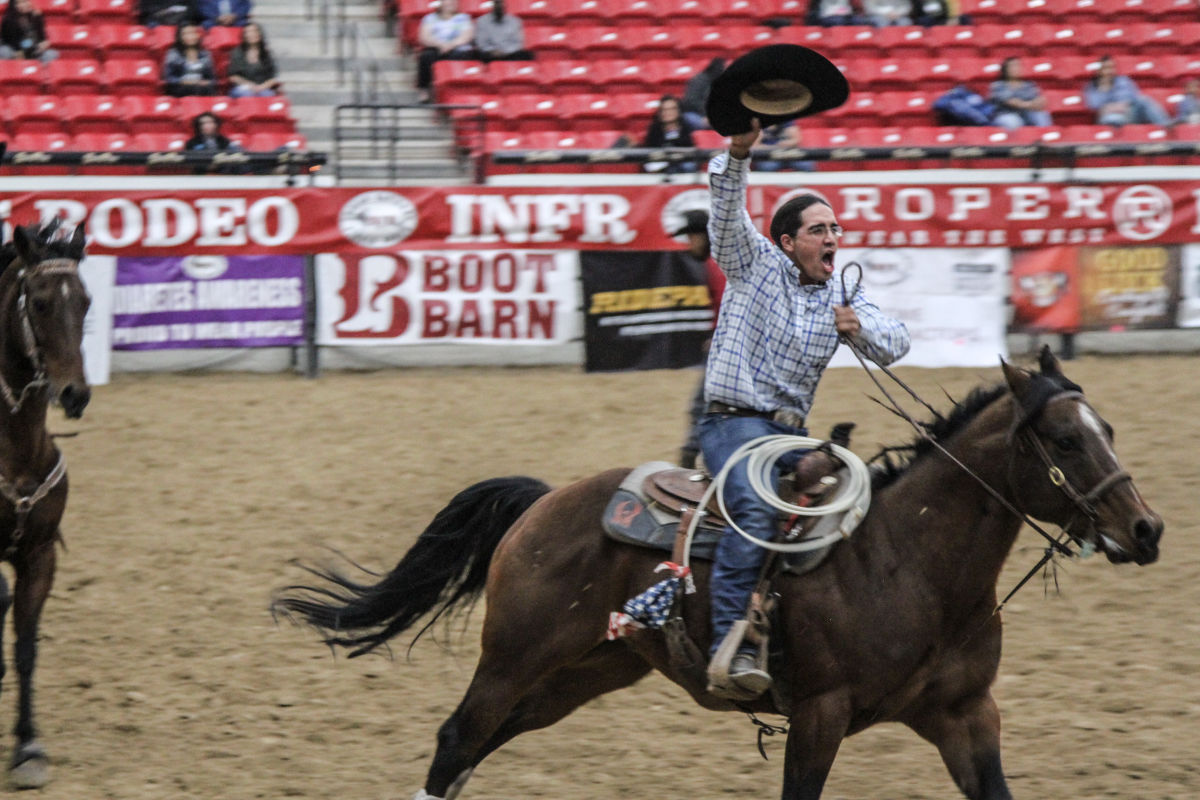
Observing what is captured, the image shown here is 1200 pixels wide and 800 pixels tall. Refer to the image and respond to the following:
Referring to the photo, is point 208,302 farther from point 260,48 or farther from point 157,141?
point 260,48

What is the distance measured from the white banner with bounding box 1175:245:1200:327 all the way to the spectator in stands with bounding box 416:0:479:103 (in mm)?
7438

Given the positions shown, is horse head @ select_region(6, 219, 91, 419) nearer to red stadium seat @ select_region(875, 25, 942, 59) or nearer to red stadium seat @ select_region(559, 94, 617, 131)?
red stadium seat @ select_region(559, 94, 617, 131)

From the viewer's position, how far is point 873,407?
1061 centimetres

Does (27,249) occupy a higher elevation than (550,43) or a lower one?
higher

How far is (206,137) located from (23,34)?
3230mm

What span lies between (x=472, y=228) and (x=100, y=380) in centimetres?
319

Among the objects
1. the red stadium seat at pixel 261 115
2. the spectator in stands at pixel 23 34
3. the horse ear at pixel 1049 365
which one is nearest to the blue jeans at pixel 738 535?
the horse ear at pixel 1049 365

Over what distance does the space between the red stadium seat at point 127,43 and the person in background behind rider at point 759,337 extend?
1174 centimetres

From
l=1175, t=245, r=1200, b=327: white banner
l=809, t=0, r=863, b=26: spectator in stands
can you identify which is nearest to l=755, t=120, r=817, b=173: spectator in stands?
l=809, t=0, r=863, b=26: spectator in stands

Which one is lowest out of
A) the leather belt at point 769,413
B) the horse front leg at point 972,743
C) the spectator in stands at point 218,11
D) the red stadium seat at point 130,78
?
the red stadium seat at point 130,78

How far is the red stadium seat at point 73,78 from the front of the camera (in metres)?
14.2

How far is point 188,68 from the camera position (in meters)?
13.9

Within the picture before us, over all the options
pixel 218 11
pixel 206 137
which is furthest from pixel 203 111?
pixel 218 11

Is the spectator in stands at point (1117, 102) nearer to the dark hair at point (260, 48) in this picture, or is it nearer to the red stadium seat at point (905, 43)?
the red stadium seat at point (905, 43)
